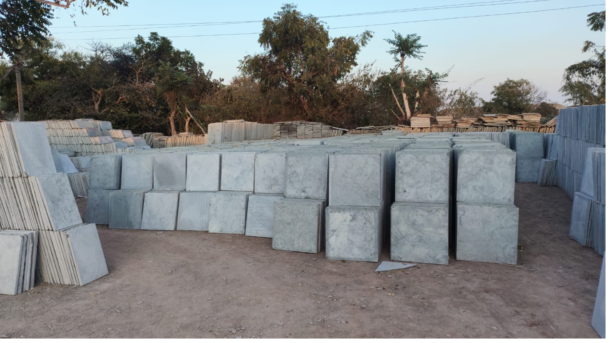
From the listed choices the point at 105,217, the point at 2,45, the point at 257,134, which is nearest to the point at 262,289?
the point at 105,217

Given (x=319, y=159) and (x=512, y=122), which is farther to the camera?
(x=512, y=122)

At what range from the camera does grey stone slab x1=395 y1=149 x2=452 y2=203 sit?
4.65 meters

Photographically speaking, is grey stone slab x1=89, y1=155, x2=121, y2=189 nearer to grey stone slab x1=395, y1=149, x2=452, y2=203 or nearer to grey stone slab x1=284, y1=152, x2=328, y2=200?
grey stone slab x1=284, y1=152, x2=328, y2=200

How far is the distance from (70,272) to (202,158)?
2514mm

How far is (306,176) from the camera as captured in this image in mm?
5176

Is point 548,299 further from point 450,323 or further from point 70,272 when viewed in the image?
point 70,272

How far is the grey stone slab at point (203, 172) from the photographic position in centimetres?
609

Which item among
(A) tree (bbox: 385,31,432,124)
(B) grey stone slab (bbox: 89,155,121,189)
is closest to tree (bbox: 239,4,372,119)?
(A) tree (bbox: 385,31,432,124)

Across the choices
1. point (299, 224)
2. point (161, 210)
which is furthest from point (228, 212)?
point (299, 224)

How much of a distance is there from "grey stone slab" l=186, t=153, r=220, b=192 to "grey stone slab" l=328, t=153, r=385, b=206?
2.02 meters

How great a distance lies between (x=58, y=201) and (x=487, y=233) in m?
4.63

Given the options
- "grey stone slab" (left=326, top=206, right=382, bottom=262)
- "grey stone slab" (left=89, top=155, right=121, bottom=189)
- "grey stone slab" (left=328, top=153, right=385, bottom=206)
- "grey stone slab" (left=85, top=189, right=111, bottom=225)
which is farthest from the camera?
"grey stone slab" (left=85, top=189, right=111, bottom=225)

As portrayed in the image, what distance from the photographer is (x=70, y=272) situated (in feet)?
13.4

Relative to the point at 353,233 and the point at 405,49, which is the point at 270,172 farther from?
the point at 405,49
